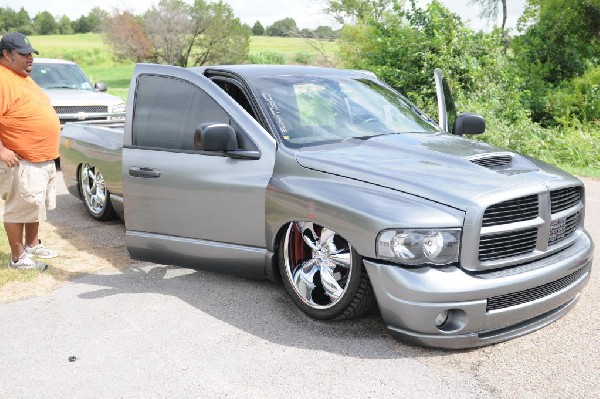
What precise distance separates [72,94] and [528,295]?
1056cm

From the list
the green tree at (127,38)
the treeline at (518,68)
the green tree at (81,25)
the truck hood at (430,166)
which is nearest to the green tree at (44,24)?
the green tree at (81,25)

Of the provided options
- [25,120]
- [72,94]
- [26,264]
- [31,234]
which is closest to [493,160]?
[25,120]

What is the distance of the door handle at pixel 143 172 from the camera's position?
512cm

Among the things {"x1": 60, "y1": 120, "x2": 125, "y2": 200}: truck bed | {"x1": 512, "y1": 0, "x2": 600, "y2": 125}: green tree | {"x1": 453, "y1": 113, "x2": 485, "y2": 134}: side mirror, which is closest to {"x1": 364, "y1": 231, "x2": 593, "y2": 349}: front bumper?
{"x1": 453, "y1": 113, "x2": 485, "y2": 134}: side mirror

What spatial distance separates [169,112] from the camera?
529cm

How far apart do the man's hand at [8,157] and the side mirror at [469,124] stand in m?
3.60

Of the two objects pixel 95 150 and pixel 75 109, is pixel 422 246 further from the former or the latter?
pixel 75 109

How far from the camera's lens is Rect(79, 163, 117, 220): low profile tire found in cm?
749

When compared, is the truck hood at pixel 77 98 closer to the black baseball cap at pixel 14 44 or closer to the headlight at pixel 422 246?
the black baseball cap at pixel 14 44

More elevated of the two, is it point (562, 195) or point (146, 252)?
point (562, 195)

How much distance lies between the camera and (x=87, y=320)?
4.61 meters

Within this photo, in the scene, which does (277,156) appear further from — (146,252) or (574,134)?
(574,134)

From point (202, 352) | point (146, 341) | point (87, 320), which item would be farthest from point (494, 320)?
point (87, 320)

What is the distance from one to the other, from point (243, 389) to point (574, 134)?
1288cm
